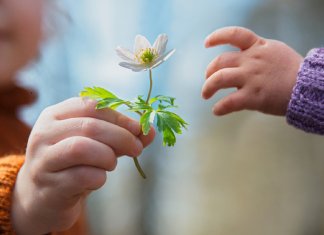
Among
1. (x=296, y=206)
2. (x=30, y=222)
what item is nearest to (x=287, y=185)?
(x=296, y=206)

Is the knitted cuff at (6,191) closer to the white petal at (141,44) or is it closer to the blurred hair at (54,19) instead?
the white petal at (141,44)

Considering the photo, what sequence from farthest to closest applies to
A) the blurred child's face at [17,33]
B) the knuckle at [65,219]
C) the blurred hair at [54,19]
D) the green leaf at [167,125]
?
1. the blurred hair at [54,19]
2. the blurred child's face at [17,33]
3. the knuckle at [65,219]
4. the green leaf at [167,125]

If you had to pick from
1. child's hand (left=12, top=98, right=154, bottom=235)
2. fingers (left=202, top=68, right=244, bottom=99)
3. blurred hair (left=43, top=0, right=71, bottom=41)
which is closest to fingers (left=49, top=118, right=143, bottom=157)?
child's hand (left=12, top=98, right=154, bottom=235)

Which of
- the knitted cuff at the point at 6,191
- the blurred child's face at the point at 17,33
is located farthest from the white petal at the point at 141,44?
the blurred child's face at the point at 17,33

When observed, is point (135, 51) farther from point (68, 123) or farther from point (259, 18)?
point (259, 18)

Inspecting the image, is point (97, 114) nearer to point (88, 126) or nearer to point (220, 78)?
point (88, 126)

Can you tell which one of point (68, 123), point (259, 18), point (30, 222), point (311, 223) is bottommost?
point (311, 223)
